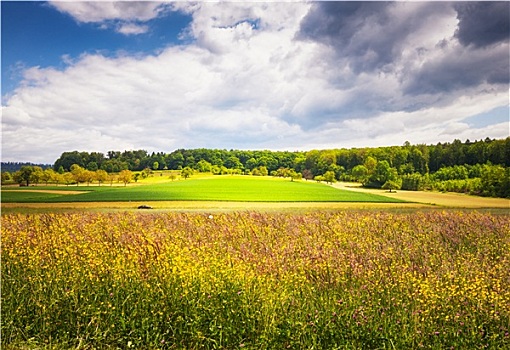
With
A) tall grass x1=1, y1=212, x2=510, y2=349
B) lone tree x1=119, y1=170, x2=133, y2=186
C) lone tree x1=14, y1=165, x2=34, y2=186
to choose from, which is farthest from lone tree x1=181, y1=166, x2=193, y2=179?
tall grass x1=1, y1=212, x2=510, y2=349

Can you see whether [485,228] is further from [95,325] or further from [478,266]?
[95,325]

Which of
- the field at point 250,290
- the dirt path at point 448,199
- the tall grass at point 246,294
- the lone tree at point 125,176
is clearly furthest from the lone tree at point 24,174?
the dirt path at point 448,199

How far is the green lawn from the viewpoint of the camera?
2623cm

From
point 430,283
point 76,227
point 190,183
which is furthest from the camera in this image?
point 190,183

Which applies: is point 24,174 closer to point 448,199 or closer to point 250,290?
point 250,290

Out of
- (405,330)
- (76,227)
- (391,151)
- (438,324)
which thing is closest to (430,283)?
(438,324)

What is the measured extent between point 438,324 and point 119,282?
204 inches

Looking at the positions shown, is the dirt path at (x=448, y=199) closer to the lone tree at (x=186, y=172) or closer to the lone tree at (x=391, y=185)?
the lone tree at (x=391, y=185)

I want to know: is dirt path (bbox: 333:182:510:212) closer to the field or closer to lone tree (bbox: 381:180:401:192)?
lone tree (bbox: 381:180:401:192)

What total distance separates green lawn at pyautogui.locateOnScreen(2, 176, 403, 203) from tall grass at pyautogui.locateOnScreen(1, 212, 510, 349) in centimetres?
1645

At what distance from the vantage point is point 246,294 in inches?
231

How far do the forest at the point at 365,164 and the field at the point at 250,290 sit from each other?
14170 mm

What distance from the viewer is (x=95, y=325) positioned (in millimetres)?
5883

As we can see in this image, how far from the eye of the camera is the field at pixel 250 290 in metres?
5.31
